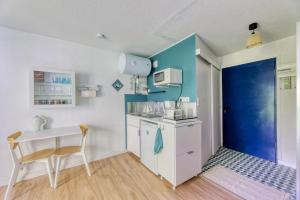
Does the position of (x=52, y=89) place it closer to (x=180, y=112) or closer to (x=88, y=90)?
(x=88, y=90)

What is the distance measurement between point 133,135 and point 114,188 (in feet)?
3.35

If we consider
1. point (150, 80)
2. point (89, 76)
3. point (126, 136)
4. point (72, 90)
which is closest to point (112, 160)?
point (126, 136)

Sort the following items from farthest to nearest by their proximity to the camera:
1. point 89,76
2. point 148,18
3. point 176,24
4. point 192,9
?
1. point 89,76
2. point 176,24
3. point 148,18
4. point 192,9

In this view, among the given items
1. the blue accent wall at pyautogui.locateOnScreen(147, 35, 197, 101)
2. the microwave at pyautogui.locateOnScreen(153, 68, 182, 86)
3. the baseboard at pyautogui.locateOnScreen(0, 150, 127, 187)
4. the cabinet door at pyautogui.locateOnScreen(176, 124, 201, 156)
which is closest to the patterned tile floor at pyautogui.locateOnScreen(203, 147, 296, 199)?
the cabinet door at pyautogui.locateOnScreen(176, 124, 201, 156)

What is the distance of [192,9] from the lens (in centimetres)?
155

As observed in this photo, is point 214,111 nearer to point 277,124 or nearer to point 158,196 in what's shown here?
point 277,124

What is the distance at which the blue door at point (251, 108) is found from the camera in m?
2.42

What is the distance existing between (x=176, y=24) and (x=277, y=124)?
8.10ft

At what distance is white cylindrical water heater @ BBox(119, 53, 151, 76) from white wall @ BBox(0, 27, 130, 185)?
0.25 m

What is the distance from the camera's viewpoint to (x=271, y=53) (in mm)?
2385

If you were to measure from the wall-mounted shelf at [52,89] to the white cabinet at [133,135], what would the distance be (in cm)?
112

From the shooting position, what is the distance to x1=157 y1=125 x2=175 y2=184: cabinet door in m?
1.72

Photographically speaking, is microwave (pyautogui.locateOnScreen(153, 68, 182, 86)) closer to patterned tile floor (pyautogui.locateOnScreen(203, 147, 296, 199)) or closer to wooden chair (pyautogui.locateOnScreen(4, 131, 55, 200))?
patterned tile floor (pyautogui.locateOnScreen(203, 147, 296, 199))

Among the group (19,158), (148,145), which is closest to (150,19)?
(148,145)
